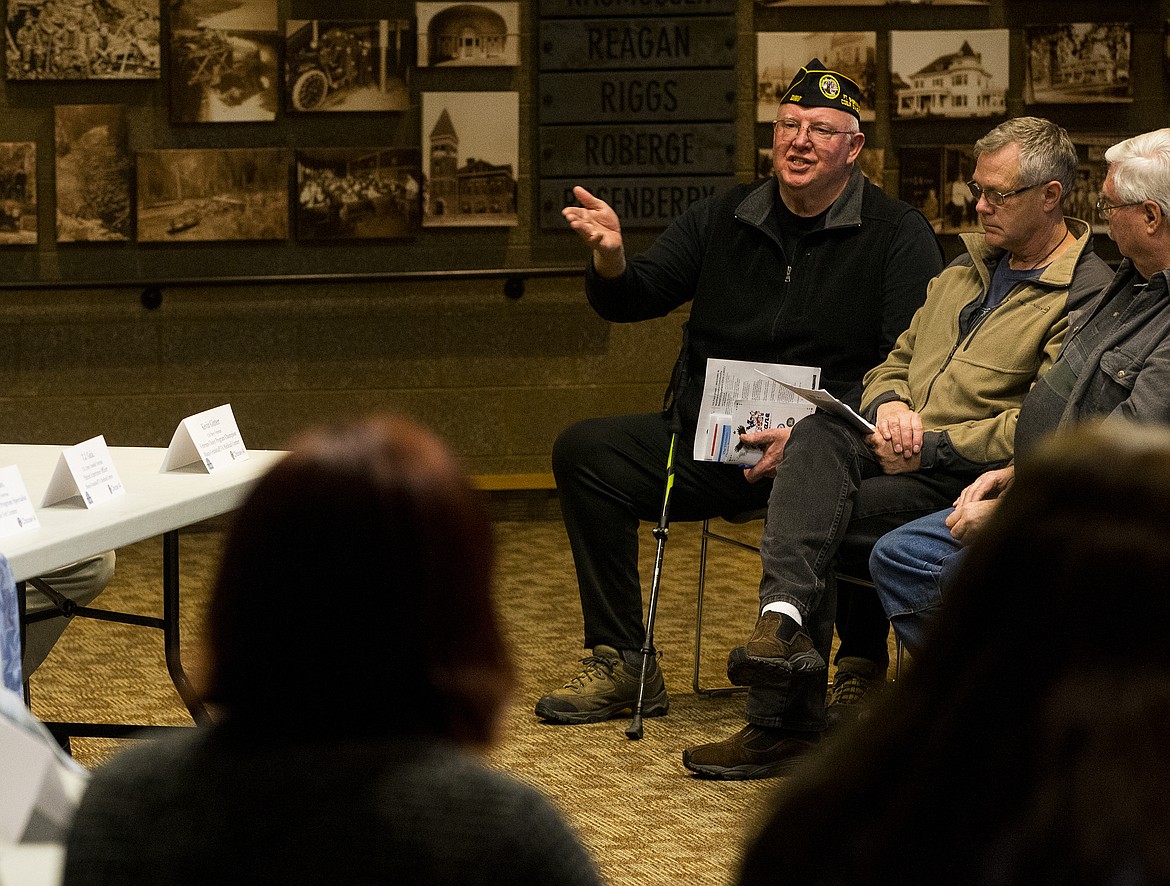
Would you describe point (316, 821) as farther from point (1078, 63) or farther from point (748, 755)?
point (1078, 63)

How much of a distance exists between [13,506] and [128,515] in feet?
0.55

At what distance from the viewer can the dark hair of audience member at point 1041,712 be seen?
2.36 feet

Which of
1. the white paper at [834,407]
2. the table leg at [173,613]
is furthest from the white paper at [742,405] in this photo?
the table leg at [173,613]

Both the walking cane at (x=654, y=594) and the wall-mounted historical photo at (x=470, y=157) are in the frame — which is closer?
the walking cane at (x=654, y=594)

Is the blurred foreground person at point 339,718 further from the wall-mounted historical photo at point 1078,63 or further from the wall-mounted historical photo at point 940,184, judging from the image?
the wall-mounted historical photo at point 1078,63

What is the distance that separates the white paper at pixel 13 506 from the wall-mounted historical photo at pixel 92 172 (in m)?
3.57

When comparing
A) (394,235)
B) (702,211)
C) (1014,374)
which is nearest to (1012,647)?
(1014,374)

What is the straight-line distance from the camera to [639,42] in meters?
5.48

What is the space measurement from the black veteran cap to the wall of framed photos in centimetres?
196

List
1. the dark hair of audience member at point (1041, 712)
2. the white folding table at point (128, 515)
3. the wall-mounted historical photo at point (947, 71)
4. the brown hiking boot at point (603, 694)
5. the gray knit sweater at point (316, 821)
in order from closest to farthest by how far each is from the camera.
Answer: the dark hair of audience member at point (1041, 712), the gray knit sweater at point (316, 821), the white folding table at point (128, 515), the brown hiking boot at point (603, 694), the wall-mounted historical photo at point (947, 71)

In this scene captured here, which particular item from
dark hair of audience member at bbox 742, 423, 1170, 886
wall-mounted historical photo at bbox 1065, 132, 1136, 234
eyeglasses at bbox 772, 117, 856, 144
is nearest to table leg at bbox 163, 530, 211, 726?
eyeglasses at bbox 772, 117, 856, 144

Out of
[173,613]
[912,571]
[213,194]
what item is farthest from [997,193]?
[213,194]

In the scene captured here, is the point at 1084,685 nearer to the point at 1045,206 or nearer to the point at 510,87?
the point at 1045,206

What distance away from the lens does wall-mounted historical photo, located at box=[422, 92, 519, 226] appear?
5.47 metres
